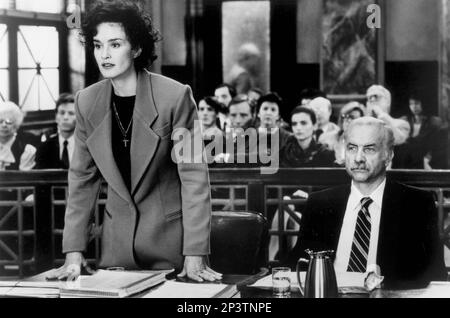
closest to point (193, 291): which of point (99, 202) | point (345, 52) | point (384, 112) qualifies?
point (99, 202)

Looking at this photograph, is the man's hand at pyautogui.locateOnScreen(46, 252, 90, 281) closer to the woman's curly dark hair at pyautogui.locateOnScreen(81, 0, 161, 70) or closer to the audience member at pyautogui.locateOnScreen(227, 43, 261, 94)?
the woman's curly dark hair at pyautogui.locateOnScreen(81, 0, 161, 70)

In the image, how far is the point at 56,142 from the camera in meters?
4.30

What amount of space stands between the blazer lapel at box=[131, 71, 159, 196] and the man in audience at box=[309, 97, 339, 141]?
118 inches

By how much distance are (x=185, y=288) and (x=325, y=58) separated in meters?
5.08

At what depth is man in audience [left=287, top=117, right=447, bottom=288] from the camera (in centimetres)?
220

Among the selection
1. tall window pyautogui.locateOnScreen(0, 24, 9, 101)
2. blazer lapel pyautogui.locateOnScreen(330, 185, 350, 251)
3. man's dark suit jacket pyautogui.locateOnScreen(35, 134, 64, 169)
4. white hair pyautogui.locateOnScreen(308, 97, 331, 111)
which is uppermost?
tall window pyautogui.locateOnScreen(0, 24, 9, 101)

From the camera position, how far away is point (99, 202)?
3.61 m

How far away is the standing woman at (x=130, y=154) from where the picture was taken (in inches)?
80.2

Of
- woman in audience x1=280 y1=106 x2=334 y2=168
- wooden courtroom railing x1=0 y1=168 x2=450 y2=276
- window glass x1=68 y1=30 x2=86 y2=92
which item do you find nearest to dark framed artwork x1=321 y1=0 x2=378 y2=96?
woman in audience x1=280 y1=106 x2=334 y2=168

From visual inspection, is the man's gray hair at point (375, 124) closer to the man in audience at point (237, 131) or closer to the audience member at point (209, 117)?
the man in audience at point (237, 131)

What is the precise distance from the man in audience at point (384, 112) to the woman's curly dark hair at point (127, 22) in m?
3.19

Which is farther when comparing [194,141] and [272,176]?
[272,176]
